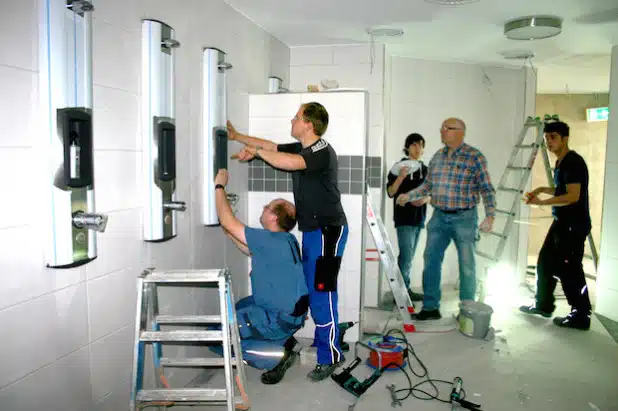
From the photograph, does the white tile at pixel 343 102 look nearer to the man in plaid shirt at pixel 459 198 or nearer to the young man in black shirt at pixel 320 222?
the young man in black shirt at pixel 320 222

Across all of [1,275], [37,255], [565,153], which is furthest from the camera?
[565,153]

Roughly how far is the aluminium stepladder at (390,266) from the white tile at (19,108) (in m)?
2.29

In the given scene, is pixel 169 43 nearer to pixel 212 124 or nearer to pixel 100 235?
pixel 212 124

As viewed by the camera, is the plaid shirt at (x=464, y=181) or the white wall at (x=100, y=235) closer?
the white wall at (x=100, y=235)

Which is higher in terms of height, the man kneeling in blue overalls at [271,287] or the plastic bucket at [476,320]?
the man kneeling in blue overalls at [271,287]

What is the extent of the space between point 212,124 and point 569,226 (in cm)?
288

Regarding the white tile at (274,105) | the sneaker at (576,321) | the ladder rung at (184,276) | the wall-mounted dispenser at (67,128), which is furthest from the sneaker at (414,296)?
the wall-mounted dispenser at (67,128)

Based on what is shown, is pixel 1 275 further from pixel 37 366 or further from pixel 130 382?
pixel 130 382

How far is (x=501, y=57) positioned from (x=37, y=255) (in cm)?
460

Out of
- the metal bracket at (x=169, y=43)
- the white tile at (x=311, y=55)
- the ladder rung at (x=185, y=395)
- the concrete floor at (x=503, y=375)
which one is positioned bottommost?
the concrete floor at (x=503, y=375)

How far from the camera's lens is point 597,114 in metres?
6.90

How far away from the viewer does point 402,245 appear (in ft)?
13.9

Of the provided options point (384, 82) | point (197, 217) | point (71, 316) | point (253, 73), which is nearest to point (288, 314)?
point (197, 217)

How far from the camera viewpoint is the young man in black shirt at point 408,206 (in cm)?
416
